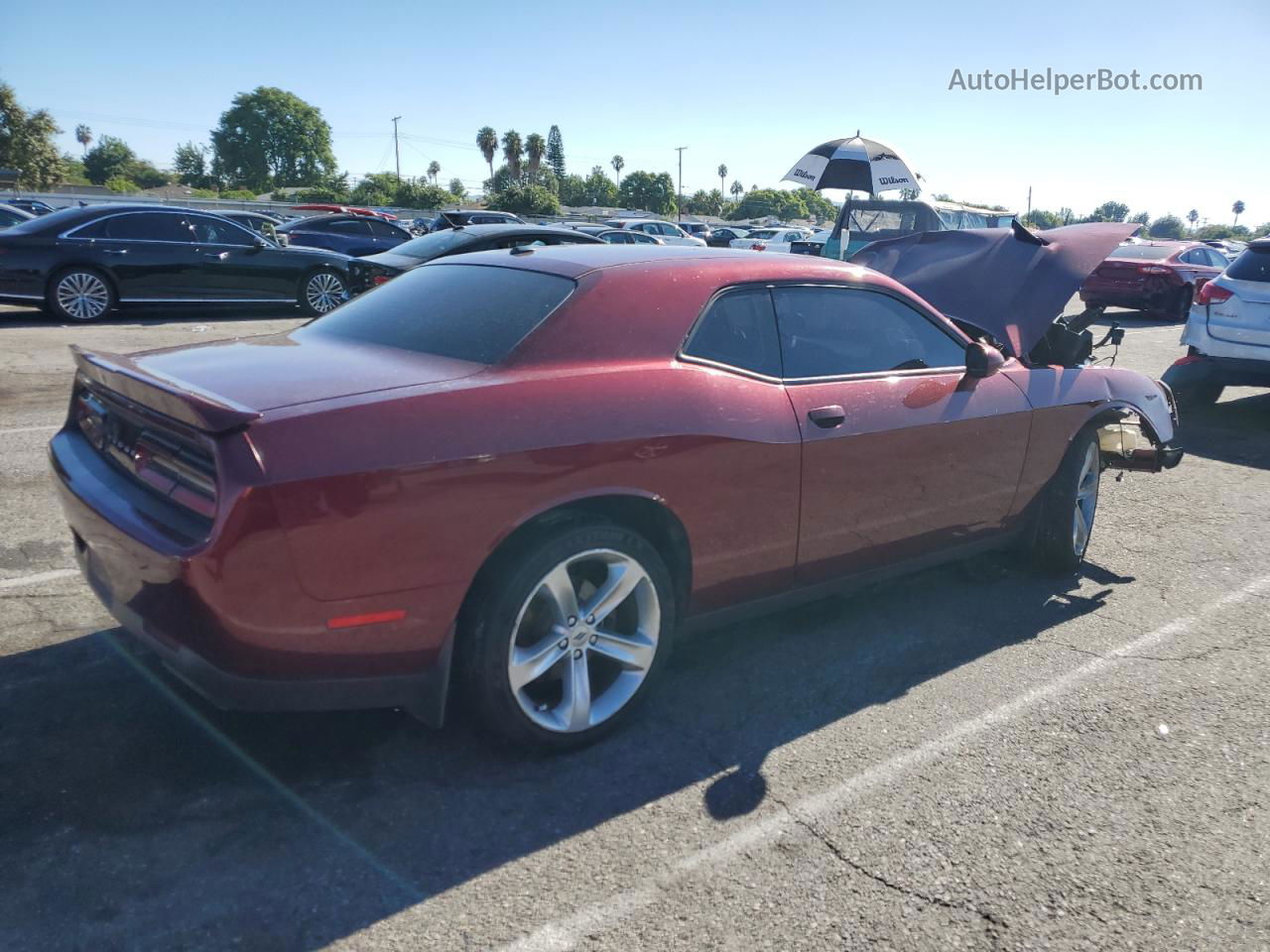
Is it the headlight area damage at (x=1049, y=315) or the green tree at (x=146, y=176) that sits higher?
the green tree at (x=146, y=176)

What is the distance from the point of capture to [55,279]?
11.7m

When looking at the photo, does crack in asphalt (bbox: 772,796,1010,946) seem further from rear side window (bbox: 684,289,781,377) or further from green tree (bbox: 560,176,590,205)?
green tree (bbox: 560,176,590,205)

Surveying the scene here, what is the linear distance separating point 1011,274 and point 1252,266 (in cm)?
541

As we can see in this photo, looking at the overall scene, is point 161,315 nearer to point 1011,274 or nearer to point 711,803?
point 1011,274

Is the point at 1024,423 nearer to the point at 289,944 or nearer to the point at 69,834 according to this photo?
the point at 289,944

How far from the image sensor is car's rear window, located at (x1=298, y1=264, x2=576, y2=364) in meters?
3.23

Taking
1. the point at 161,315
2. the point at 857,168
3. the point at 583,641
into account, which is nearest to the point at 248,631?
the point at 583,641

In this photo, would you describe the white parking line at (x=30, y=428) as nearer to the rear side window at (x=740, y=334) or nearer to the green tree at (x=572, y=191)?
the rear side window at (x=740, y=334)

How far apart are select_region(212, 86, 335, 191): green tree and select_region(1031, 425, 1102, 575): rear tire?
384 ft

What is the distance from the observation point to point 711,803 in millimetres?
2930

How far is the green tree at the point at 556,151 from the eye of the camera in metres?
124

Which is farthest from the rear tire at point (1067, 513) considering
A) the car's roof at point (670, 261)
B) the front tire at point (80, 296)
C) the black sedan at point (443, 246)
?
the front tire at point (80, 296)

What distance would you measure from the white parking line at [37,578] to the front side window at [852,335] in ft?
10.6

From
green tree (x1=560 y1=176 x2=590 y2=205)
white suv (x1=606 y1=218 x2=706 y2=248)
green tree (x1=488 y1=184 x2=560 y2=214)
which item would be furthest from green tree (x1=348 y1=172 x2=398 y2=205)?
white suv (x1=606 y1=218 x2=706 y2=248)
